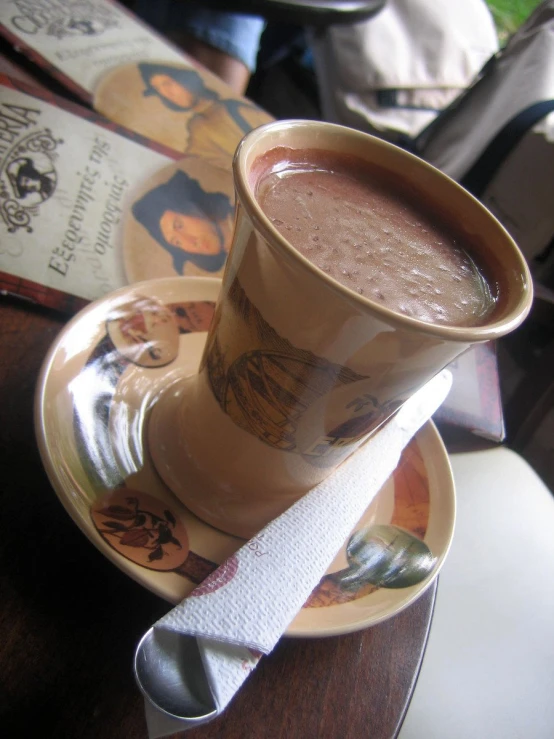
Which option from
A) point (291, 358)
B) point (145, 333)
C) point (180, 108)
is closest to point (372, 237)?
point (291, 358)

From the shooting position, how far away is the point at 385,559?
395 mm

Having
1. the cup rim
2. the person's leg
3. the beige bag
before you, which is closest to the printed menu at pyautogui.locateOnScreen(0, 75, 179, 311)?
the cup rim

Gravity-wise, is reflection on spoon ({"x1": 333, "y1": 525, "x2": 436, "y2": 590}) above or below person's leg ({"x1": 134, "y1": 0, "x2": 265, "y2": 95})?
below

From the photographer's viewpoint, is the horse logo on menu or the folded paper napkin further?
the horse logo on menu

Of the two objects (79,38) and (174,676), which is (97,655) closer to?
(174,676)

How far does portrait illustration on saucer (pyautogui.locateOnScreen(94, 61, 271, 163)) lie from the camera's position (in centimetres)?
63

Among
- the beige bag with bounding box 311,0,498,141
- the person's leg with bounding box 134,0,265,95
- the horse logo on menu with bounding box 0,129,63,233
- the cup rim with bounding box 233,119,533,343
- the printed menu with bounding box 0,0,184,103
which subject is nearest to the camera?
the cup rim with bounding box 233,119,533,343

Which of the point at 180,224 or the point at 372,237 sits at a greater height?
the point at 372,237

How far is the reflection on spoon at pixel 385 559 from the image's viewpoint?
1.23 feet

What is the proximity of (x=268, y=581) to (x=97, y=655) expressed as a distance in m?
0.10

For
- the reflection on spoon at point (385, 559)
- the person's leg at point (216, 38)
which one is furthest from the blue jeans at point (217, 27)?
the reflection on spoon at point (385, 559)

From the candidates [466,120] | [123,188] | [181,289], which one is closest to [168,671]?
[181,289]

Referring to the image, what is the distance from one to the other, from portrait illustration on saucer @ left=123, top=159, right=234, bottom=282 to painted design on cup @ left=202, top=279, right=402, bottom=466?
0.19 m

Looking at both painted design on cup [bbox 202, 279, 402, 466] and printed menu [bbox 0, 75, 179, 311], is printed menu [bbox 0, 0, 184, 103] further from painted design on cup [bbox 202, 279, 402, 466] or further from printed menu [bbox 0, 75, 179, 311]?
painted design on cup [bbox 202, 279, 402, 466]
